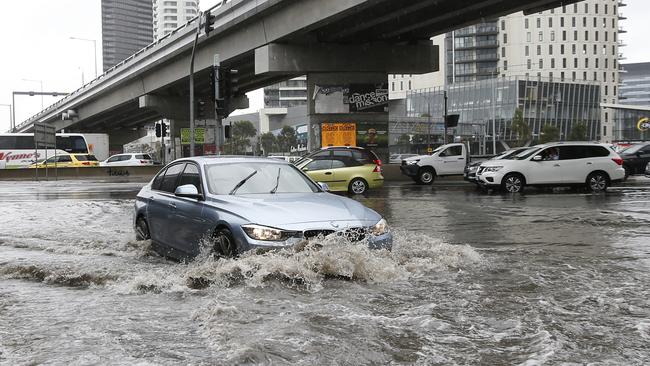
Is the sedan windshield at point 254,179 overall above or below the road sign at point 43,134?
below

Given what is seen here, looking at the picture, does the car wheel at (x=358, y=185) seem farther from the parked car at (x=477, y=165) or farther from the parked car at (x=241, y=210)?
the parked car at (x=241, y=210)

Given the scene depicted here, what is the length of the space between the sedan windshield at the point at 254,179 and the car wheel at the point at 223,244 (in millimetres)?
666

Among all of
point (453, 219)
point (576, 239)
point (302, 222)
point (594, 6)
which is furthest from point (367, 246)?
point (594, 6)

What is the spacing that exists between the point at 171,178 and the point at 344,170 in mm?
12041

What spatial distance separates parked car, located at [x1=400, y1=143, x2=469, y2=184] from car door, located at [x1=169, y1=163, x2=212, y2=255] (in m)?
18.4

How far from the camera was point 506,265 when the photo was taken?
7.11 m

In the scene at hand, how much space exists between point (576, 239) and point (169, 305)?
250 inches

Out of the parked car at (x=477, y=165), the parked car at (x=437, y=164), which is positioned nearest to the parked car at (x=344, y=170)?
the parked car at (x=477, y=165)

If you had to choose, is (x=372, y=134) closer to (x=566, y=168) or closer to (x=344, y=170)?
(x=344, y=170)

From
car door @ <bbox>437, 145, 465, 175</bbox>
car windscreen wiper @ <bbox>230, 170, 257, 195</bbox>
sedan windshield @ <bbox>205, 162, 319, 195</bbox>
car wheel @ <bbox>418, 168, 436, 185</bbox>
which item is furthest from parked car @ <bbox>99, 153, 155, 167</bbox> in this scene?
car windscreen wiper @ <bbox>230, 170, 257, 195</bbox>

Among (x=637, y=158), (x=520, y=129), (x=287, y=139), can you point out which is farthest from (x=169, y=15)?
(x=637, y=158)

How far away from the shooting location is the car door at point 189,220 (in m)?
6.82

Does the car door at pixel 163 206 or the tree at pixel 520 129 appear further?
the tree at pixel 520 129

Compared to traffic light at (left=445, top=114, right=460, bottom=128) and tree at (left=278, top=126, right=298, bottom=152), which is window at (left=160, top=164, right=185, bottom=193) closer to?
traffic light at (left=445, top=114, right=460, bottom=128)
